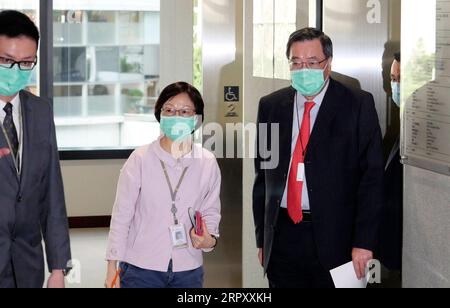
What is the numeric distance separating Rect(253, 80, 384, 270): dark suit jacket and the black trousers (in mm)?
33

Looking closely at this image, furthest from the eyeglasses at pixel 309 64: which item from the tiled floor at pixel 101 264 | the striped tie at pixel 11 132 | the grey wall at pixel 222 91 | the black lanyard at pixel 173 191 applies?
the tiled floor at pixel 101 264

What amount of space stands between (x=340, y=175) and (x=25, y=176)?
127cm

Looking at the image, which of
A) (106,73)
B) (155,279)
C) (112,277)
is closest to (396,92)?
(155,279)

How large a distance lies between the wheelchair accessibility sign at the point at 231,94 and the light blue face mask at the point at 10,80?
101 inches

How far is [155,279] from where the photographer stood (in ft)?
10.2

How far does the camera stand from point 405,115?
3.25 metres

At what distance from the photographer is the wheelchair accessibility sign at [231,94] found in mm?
5230

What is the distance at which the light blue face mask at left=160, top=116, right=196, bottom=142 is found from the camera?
3.25 meters

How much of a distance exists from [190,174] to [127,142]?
5.66 meters

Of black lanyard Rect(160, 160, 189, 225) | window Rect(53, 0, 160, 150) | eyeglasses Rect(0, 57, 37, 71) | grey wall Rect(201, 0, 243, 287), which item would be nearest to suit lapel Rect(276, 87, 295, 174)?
black lanyard Rect(160, 160, 189, 225)
